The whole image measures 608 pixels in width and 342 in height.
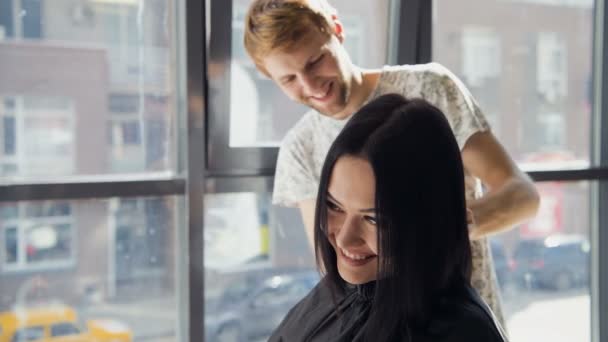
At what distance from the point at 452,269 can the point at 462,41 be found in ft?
5.86

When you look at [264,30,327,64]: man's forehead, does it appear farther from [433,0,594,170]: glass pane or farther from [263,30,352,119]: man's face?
[433,0,594,170]: glass pane

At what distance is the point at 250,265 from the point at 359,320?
1117mm

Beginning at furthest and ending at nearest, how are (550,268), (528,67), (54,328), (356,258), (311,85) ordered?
(550,268), (528,67), (54,328), (311,85), (356,258)

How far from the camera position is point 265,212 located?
2.61 meters

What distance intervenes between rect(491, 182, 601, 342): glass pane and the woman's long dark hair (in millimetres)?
1858

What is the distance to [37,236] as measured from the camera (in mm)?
2236

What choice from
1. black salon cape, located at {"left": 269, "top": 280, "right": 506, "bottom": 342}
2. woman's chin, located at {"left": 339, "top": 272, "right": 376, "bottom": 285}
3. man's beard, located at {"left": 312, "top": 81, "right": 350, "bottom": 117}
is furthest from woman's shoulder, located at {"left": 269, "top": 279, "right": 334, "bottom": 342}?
man's beard, located at {"left": 312, "top": 81, "right": 350, "bottom": 117}

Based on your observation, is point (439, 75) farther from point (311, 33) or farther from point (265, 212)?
point (265, 212)

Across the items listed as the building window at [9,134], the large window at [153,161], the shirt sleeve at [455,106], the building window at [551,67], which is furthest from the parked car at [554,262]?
the building window at [9,134]

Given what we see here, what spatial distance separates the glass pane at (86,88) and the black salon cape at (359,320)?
3.06 ft

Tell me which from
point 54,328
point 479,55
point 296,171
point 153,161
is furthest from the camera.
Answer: point 479,55

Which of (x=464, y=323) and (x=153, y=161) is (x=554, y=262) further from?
(x=464, y=323)

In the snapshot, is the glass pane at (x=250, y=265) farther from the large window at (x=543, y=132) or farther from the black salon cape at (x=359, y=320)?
the large window at (x=543, y=132)

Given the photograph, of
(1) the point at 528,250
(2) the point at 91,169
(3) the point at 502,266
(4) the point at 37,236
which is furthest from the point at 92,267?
(1) the point at 528,250
